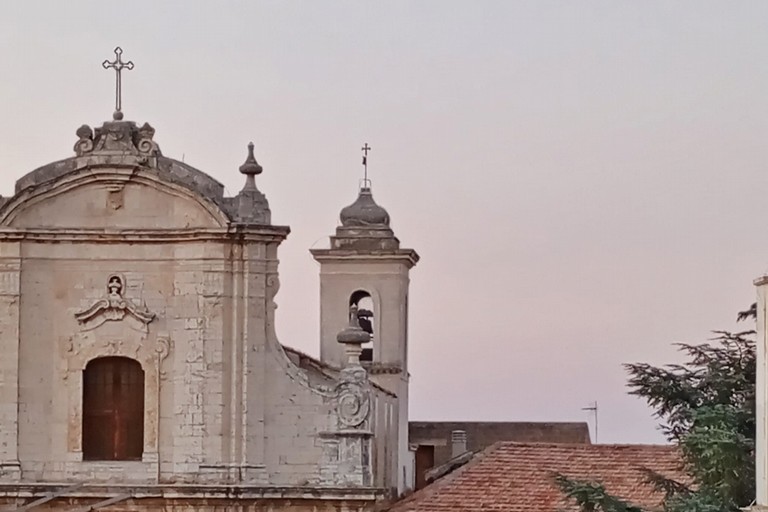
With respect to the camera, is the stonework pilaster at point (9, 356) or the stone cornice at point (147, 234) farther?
the stonework pilaster at point (9, 356)

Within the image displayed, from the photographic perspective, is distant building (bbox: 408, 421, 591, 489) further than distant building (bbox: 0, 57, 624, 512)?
Yes

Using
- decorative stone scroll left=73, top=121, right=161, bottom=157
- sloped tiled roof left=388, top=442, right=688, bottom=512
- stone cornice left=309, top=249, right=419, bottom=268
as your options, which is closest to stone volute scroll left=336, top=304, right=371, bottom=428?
sloped tiled roof left=388, top=442, right=688, bottom=512

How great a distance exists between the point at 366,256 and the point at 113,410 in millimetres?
5901

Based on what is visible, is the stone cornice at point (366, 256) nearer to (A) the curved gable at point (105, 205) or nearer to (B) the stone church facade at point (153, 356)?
(B) the stone church facade at point (153, 356)

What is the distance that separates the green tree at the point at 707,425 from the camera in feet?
86.6

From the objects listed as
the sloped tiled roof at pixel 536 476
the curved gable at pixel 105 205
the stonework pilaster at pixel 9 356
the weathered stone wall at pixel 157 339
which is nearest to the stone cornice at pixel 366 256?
the sloped tiled roof at pixel 536 476

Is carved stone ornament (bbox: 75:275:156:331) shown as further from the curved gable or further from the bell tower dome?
the bell tower dome

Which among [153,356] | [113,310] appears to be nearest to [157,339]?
[153,356]

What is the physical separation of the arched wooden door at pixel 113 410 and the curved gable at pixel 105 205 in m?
1.77

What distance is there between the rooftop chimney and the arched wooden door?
11.4 m

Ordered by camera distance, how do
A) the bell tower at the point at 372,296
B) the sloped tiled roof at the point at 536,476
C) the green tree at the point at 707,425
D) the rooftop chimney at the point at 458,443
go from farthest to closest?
the rooftop chimney at the point at 458,443 → the bell tower at the point at 372,296 → the sloped tiled roof at the point at 536,476 → the green tree at the point at 707,425

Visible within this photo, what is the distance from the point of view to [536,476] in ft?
114

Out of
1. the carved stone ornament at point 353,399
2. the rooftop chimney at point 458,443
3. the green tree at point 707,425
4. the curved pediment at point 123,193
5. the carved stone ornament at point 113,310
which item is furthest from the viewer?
the rooftop chimney at point 458,443

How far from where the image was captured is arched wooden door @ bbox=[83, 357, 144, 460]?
3325cm
